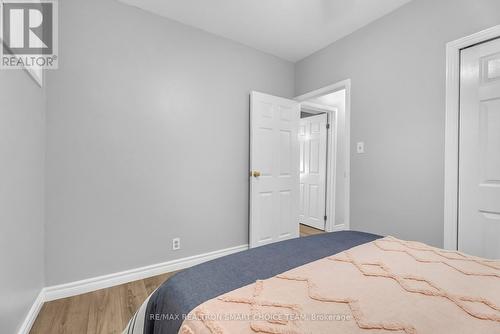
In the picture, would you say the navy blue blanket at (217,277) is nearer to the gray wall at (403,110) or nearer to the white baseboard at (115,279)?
the gray wall at (403,110)

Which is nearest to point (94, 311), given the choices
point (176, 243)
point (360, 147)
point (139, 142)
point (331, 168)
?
point (176, 243)

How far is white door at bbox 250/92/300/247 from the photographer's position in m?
2.88

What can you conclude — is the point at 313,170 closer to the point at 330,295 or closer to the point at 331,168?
the point at 331,168

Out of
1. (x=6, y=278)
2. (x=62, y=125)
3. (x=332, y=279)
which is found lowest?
(x=6, y=278)

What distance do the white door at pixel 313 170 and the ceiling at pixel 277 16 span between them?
64.6 inches

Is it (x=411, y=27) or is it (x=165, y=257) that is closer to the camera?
(x=411, y=27)

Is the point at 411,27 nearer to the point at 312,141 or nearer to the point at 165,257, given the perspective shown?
the point at 312,141

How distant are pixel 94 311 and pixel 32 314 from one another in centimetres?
36

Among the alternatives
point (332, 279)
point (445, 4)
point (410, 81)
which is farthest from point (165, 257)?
point (445, 4)

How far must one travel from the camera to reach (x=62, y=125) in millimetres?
1926

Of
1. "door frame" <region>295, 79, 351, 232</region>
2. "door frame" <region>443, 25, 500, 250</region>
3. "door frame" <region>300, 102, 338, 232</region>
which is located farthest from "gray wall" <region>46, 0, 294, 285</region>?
"door frame" <region>443, 25, 500, 250</region>

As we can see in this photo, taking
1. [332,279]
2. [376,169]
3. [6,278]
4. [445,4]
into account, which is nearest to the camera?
[332,279]

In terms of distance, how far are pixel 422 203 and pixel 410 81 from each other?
1.08 meters

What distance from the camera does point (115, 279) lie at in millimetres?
2115
